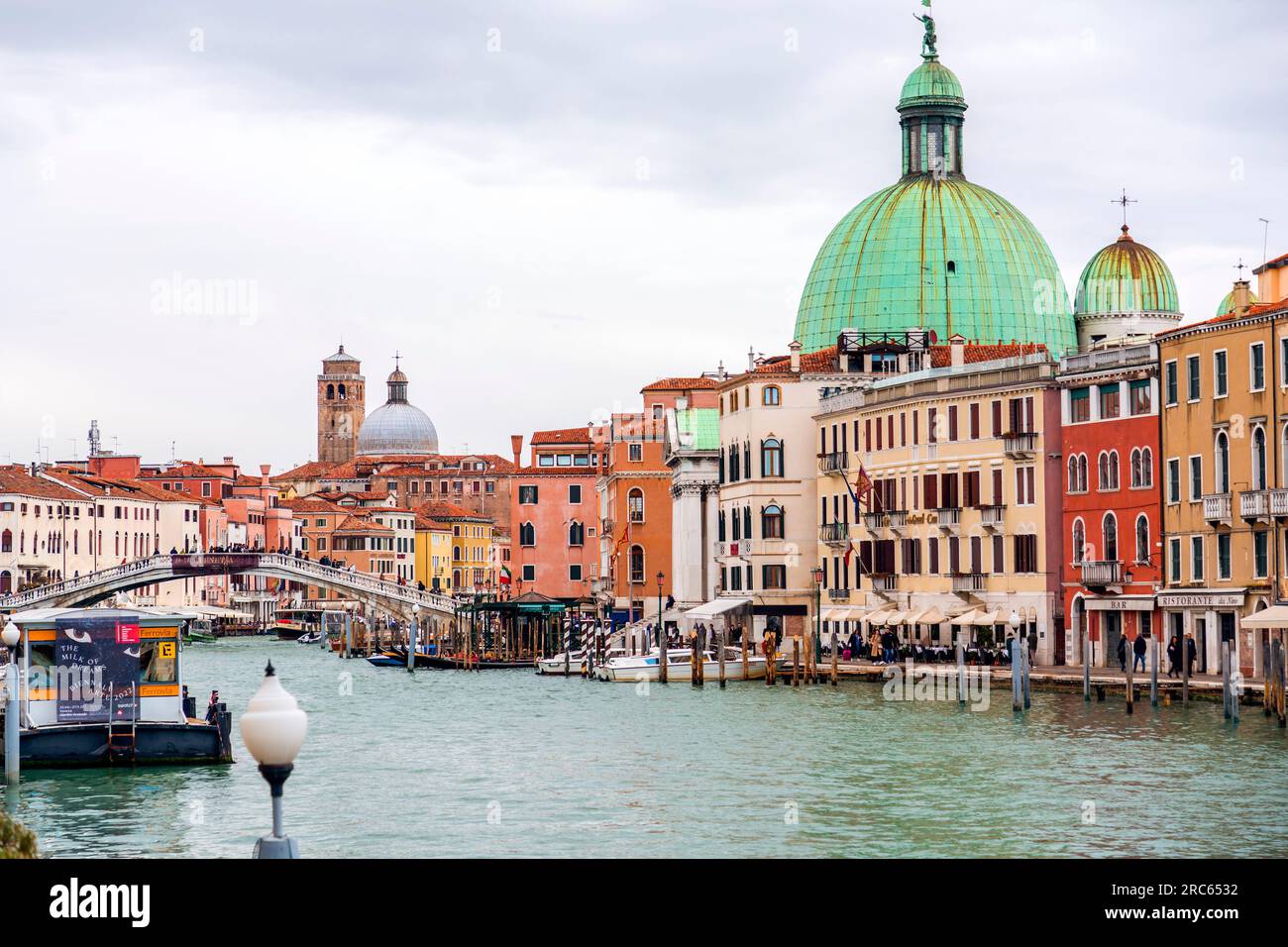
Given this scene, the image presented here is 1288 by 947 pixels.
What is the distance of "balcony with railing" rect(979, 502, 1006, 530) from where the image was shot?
139 ft

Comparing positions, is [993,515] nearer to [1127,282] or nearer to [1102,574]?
[1102,574]

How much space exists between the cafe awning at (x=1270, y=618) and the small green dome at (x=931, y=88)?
31.6 metres

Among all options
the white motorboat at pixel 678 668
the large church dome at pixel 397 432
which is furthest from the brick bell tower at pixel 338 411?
the white motorboat at pixel 678 668

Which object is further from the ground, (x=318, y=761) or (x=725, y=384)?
(x=725, y=384)

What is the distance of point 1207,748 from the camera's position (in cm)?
2509

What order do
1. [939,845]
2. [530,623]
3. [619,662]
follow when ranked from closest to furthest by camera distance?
[939,845]
[619,662]
[530,623]

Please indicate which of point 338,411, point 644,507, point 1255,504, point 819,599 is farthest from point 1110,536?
point 338,411

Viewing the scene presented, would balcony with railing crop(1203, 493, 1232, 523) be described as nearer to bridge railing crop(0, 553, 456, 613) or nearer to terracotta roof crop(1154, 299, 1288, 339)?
terracotta roof crop(1154, 299, 1288, 339)

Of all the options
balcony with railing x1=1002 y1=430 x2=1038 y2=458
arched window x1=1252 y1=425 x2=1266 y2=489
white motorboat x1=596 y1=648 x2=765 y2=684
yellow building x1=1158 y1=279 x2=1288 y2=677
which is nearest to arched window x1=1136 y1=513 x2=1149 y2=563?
yellow building x1=1158 y1=279 x2=1288 y2=677

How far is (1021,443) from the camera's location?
41500 mm

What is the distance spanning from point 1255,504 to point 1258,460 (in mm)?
1002
